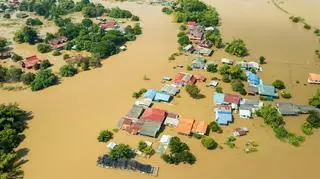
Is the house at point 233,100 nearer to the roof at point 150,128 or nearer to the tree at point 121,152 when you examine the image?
the roof at point 150,128

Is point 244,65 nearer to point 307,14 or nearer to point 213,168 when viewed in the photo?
point 213,168

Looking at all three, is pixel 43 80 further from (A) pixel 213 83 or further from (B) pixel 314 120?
(B) pixel 314 120

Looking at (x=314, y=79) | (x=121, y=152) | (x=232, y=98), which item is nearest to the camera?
(x=121, y=152)

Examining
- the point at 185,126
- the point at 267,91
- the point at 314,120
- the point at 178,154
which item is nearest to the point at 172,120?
the point at 185,126

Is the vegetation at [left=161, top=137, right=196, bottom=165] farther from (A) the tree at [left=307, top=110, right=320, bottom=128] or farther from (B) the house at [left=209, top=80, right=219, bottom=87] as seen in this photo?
(A) the tree at [left=307, top=110, right=320, bottom=128]

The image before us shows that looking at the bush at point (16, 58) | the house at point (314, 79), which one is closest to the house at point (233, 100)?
the house at point (314, 79)

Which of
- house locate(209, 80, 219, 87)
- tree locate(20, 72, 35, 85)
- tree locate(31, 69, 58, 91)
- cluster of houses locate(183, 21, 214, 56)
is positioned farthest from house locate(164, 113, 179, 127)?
tree locate(20, 72, 35, 85)
